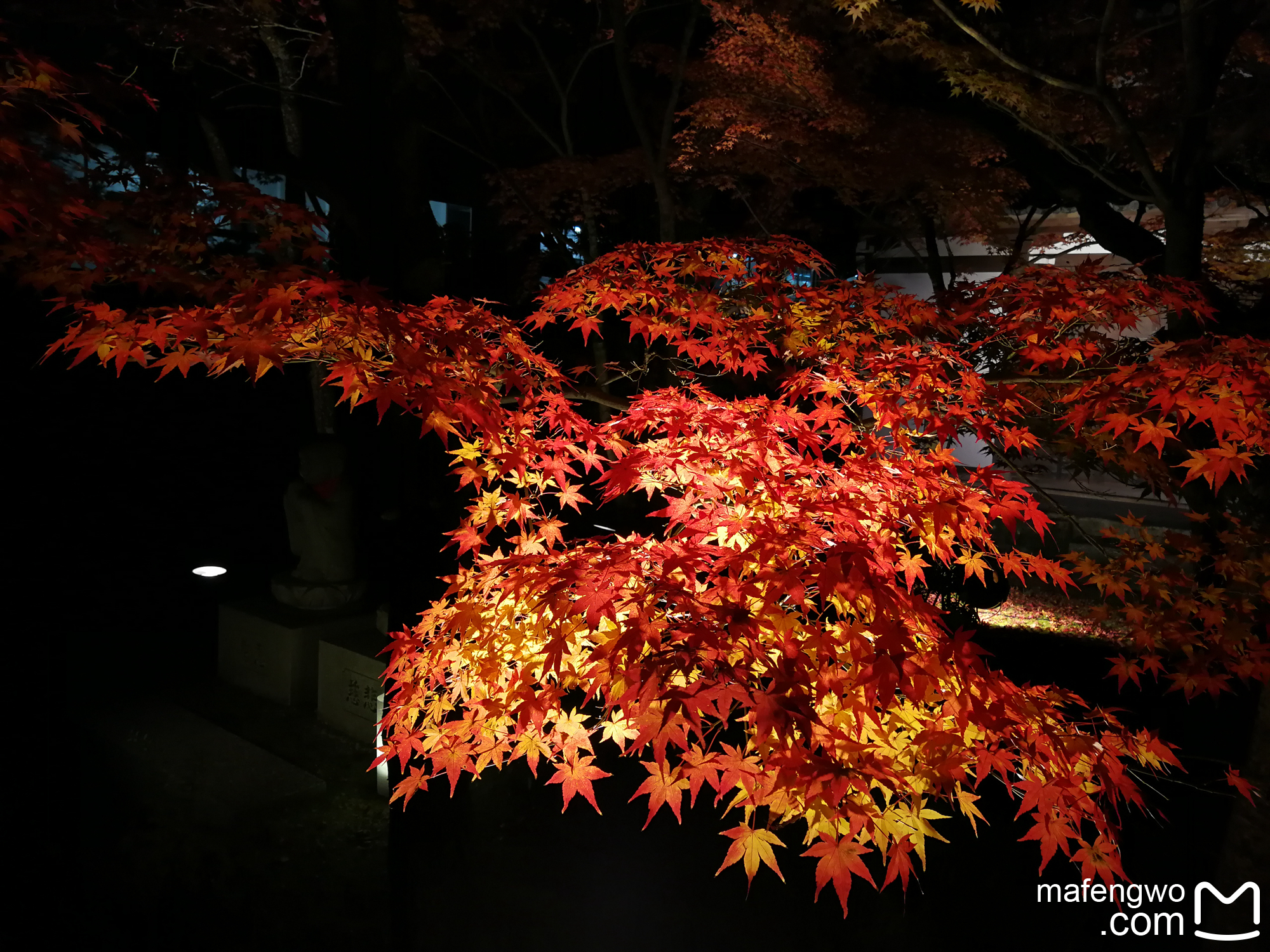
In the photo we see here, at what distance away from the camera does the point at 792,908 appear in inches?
216

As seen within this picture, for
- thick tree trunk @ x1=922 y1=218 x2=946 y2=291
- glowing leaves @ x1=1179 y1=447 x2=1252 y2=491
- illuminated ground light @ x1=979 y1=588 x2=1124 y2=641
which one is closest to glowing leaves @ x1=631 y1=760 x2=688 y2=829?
glowing leaves @ x1=1179 y1=447 x2=1252 y2=491

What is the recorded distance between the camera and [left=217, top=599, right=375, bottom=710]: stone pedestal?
7727 millimetres

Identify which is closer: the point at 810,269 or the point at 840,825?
the point at 840,825

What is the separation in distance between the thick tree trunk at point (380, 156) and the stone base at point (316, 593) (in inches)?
133

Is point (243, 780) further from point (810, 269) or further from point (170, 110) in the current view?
point (170, 110)

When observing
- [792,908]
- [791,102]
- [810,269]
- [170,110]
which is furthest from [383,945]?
[170,110]

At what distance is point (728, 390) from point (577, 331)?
285 cm

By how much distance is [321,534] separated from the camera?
8.03 metres

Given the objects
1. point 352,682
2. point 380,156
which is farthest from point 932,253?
point 352,682

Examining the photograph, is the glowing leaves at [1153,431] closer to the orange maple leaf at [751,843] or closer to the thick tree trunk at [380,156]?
the orange maple leaf at [751,843]

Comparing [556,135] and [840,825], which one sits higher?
[556,135]

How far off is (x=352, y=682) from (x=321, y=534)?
1536mm

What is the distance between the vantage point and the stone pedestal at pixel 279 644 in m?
7.73

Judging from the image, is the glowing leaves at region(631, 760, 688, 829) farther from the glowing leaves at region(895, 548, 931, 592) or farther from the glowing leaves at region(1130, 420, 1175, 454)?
the glowing leaves at region(1130, 420, 1175, 454)
